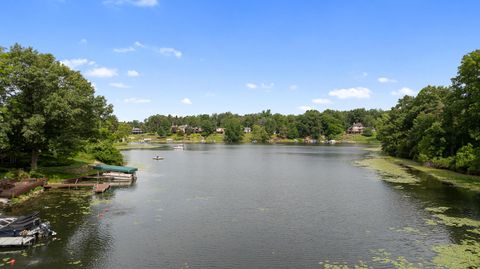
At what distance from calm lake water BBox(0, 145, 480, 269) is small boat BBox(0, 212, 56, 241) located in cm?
144

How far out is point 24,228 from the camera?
92.6 feet

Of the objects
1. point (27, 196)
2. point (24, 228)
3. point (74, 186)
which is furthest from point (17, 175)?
point (24, 228)

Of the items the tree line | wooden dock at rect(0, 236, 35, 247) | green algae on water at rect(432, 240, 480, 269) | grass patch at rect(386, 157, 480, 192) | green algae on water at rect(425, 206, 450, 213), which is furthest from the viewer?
the tree line

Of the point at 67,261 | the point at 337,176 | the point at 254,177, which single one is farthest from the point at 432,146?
the point at 67,261

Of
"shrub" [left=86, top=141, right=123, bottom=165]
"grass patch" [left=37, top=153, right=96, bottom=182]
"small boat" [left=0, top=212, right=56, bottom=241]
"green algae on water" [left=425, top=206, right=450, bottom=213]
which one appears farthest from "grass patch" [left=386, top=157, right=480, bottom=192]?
"shrub" [left=86, top=141, right=123, bottom=165]

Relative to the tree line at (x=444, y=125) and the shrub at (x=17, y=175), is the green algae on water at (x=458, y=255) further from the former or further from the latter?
the shrub at (x=17, y=175)

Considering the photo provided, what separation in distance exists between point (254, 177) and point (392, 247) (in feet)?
138

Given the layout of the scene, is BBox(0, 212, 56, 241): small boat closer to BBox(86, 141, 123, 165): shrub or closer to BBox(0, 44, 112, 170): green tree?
BBox(0, 44, 112, 170): green tree

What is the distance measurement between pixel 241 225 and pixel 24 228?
60.4 ft

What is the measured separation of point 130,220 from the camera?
3575cm

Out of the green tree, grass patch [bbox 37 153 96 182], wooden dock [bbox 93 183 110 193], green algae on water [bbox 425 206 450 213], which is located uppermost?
the green tree

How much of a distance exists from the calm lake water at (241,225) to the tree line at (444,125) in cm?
1681

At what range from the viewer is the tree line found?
Result: 63406 mm

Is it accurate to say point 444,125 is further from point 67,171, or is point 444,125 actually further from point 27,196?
point 27,196
